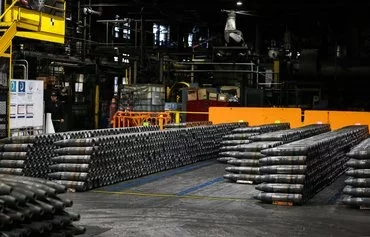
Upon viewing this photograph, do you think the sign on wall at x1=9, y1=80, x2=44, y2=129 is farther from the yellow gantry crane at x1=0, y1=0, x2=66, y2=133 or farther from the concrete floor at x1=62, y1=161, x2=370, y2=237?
the concrete floor at x1=62, y1=161, x2=370, y2=237

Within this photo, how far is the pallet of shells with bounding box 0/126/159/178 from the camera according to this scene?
11273 mm

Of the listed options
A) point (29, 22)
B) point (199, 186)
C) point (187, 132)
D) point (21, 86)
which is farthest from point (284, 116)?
point (29, 22)

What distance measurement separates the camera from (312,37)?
107 feet

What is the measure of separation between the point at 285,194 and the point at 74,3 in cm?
2125

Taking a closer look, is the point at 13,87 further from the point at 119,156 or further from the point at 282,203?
the point at 282,203

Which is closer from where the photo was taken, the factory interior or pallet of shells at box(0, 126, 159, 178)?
the factory interior

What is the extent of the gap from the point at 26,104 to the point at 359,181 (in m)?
10.0

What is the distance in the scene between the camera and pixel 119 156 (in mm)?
12039

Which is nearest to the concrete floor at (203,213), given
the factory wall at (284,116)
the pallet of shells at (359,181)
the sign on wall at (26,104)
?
the pallet of shells at (359,181)

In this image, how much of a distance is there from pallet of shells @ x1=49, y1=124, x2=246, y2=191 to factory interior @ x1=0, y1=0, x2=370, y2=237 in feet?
0.14

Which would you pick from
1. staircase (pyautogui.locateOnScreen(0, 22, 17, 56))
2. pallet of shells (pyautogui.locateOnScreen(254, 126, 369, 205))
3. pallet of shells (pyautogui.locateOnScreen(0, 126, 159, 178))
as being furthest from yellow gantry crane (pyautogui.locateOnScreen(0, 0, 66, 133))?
pallet of shells (pyautogui.locateOnScreen(254, 126, 369, 205))

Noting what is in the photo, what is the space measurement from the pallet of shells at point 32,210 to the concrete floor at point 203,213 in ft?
4.82

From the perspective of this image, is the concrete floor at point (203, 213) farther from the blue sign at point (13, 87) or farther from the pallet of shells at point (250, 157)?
the blue sign at point (13, 87)

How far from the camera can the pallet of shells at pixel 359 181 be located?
30.8 feet
